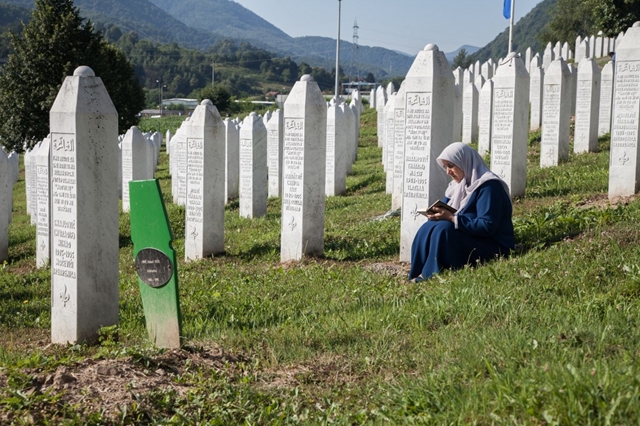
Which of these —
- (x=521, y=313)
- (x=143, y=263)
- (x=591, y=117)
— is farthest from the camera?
(x=591, y=117)

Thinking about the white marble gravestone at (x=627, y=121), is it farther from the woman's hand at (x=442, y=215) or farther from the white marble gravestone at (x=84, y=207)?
the white marble gravestone at (x=84, y=207)

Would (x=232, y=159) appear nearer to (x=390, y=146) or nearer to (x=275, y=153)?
(x=275, y=153)

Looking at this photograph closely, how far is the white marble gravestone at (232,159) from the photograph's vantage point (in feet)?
57.9

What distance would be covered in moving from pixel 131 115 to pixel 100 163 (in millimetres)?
37122

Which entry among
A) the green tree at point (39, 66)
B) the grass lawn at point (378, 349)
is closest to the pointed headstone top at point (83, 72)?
the grass lawn at point (378, 349)

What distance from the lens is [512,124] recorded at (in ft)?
40.9

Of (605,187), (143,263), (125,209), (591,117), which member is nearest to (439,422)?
(143,263)

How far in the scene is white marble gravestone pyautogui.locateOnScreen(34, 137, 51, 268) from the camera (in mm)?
13734

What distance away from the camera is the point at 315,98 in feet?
33.9

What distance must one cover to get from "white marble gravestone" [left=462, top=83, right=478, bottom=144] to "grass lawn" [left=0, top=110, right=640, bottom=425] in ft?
43.3

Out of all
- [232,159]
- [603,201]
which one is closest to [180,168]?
[232,159]

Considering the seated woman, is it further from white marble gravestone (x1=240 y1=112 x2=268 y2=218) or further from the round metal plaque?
white marble gravestone (x1=240 y1=112 x2=268 y2=218)

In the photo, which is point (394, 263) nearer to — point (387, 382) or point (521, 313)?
point (521, 313)

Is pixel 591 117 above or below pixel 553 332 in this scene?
above
